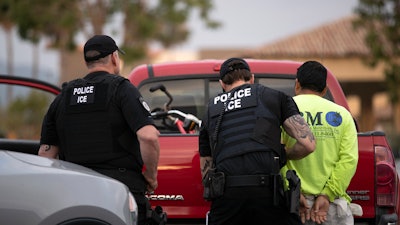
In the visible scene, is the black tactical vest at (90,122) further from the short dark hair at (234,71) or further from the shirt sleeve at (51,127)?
the short dark hair at (234,71)

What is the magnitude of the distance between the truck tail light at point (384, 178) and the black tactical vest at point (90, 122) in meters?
1.69

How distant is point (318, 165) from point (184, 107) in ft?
6.59

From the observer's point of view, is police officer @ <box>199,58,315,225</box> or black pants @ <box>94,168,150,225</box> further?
→ black pants @ <box>94,168,150,225</box>

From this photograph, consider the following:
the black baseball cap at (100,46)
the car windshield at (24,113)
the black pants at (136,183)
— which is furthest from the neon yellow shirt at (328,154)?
the car windshield at (24,113)

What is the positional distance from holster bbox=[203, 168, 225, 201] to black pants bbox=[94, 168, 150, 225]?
40cm

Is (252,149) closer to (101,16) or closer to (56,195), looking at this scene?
(56,195)

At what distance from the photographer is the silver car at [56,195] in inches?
212

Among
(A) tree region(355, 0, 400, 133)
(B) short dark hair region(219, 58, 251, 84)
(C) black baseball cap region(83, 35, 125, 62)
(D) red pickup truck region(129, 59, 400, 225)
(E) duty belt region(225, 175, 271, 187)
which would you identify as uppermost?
(A) tree region(355, 0, 400, 133)

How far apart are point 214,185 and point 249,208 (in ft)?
0.79

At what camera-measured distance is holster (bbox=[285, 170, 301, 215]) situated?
5793 millimetres

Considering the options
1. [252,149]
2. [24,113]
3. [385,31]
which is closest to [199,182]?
[252,149]

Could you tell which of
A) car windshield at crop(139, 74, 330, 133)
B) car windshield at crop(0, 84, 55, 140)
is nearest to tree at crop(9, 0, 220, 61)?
car windshield at crop(0, 84, 55, 140)

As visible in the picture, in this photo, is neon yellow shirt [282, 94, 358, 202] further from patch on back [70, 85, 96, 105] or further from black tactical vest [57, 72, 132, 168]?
patch on back [70, 85, 96, 105]

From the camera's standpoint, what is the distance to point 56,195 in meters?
5.46
